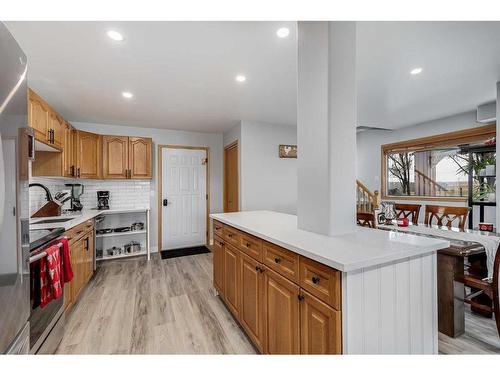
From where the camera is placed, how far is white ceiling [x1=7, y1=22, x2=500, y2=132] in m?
1.77

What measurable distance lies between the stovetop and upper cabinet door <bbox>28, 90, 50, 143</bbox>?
103 centimetres

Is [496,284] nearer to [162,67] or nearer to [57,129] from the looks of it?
[162,67]

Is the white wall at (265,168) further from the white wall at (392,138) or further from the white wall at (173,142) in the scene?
the white wall at (392,138)

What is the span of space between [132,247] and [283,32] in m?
4.14

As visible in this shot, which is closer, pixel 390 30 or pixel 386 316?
pixel 386 316

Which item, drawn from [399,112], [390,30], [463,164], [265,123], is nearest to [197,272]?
[265,123]

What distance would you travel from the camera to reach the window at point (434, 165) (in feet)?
12.8

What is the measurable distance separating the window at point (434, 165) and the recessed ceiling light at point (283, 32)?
3686 millimetres

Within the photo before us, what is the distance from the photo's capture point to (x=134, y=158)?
4.12m

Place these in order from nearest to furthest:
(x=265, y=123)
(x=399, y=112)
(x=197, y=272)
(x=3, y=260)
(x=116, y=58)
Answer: (x=3, y=260), (x=116, y=58), (x=197, y=272), (x=399, y=112), (x=265, y=123)

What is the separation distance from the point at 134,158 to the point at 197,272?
2.26m

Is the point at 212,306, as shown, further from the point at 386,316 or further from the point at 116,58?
the point at 116,58

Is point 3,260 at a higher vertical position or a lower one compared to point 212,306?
higher

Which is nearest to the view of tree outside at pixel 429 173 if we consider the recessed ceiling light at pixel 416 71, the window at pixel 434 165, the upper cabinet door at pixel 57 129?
the window at pixel 434 165
